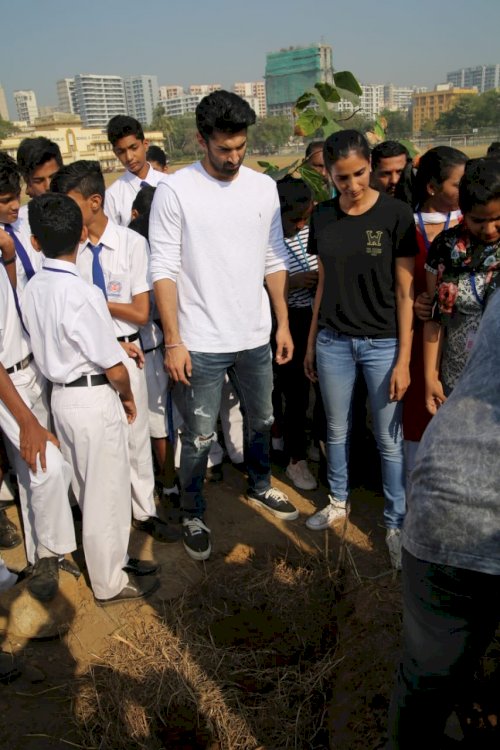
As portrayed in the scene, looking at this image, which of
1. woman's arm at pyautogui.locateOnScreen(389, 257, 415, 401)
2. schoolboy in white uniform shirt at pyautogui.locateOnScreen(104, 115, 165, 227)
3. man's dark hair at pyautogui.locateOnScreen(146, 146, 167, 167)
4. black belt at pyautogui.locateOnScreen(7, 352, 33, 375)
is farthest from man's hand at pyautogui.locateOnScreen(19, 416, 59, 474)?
man's dark hair at pyautogui.locateOnScreen(146, 146, 167, 167)

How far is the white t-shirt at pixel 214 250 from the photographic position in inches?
106

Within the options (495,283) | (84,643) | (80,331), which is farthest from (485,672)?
(80,331)

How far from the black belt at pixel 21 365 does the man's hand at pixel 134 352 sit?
1.49ft

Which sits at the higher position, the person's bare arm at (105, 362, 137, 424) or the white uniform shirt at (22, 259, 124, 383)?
the white uniform shirt at (22, 259, 124, 383)

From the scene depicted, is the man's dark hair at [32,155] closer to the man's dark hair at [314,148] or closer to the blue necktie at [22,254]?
the blue necktie at [22,254]

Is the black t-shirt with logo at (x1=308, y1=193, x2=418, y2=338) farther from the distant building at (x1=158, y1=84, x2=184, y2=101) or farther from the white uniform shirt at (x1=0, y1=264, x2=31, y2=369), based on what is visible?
the distant building at (x1=158, y1=84, x2=184, y2=101)

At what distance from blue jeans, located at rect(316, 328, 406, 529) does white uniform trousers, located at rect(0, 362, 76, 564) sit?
131 centimetres

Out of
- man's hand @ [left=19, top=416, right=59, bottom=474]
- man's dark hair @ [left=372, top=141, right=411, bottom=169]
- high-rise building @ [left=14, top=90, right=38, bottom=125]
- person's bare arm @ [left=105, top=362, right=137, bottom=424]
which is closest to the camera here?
person's bare arm @ [left=105, top=362, right=137, bottom=424]

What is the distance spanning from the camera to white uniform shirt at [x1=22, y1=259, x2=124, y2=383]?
2.34 meters

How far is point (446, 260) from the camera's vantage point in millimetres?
2455

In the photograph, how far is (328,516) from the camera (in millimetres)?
3244

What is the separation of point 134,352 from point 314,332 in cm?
92

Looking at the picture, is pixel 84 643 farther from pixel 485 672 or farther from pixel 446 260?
pixel 446 260

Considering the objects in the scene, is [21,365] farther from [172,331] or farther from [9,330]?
[172,331]
